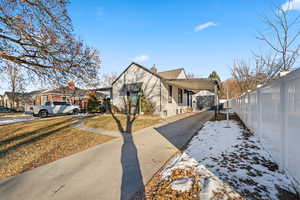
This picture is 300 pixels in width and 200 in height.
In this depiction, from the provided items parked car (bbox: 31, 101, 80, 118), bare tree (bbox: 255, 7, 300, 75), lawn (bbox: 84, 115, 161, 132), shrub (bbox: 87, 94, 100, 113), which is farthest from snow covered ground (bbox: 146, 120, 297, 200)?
parked car (bbox: 31, 101, 80, 118)

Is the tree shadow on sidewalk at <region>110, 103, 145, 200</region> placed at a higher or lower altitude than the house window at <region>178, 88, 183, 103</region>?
lower

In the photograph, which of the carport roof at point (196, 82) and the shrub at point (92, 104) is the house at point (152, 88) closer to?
the carport roof at point (196, 82)

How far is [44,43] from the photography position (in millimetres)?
5227

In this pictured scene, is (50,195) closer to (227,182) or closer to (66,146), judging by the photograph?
(66,146)

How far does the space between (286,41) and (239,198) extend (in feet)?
41.3

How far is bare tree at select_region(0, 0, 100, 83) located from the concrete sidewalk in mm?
4592

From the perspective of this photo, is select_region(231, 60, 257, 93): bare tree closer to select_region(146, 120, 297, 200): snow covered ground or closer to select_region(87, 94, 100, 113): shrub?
select_region(146, 120, 297, 200): snow covered ground

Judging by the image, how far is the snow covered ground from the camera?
6.78 ft

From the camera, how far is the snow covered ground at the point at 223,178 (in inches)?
81.4

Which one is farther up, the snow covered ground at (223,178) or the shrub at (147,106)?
the shrub at (147,106)

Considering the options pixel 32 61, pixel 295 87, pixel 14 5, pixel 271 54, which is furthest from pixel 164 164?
pixel 271 54

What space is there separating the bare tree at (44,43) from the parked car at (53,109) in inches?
408

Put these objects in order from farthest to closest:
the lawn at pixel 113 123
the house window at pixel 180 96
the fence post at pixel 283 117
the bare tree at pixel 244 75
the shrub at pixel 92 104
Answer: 1. the bare tree at pixel 244 75
2. the shrub at pixel 92 104
3. the house window at pixel 180 96
4. the lawn at pixel 113 123
5. the fence post at pixel 283 117

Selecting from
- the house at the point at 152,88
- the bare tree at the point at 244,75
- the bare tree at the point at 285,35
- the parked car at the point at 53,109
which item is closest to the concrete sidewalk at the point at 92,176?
the house at the point at 152,88
